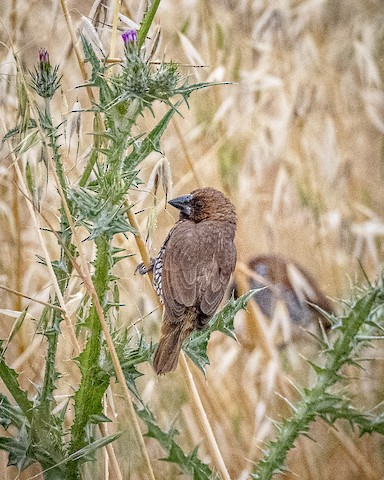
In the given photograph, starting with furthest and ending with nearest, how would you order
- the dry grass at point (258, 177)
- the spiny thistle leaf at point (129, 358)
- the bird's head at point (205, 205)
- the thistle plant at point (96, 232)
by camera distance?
1. the dry grass at point (258, 177)
2. the bird's head at point (205, 205)
3. the spiny thistle leaf at point (129, 358)
4. the thistle plant at point (96, 232)

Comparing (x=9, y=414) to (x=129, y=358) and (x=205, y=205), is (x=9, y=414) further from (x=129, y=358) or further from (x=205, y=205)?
(x=205, y=205)

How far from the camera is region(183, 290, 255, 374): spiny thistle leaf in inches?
44.5

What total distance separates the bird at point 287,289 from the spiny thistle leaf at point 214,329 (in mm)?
474

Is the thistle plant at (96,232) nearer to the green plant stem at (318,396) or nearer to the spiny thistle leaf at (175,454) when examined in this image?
the spiny thistle leaf at (175,454)

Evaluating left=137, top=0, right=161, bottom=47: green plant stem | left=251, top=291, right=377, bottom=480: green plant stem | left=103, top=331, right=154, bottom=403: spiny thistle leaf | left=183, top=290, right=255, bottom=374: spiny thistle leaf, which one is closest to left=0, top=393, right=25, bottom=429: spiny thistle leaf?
left=103, top=331, right=154, bottom=403: spiny thistle leaf

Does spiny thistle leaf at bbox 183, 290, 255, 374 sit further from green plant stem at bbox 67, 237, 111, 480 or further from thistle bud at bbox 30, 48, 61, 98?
thistle bud at bbox 30, 48, 61, 98

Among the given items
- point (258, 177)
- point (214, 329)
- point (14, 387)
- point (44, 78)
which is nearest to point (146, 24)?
point (44, 78)

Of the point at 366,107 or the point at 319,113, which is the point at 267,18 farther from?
the point at 366,107

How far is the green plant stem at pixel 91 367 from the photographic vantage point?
110 centimetres

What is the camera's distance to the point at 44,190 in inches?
42.8

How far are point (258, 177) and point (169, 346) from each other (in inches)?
32.0

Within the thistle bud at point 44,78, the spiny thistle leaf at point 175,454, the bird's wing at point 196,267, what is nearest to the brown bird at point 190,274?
the bird's wing at point 196,267

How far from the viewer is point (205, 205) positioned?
1.29 metres

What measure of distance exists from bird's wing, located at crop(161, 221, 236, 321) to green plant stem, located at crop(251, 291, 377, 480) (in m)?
0.20
